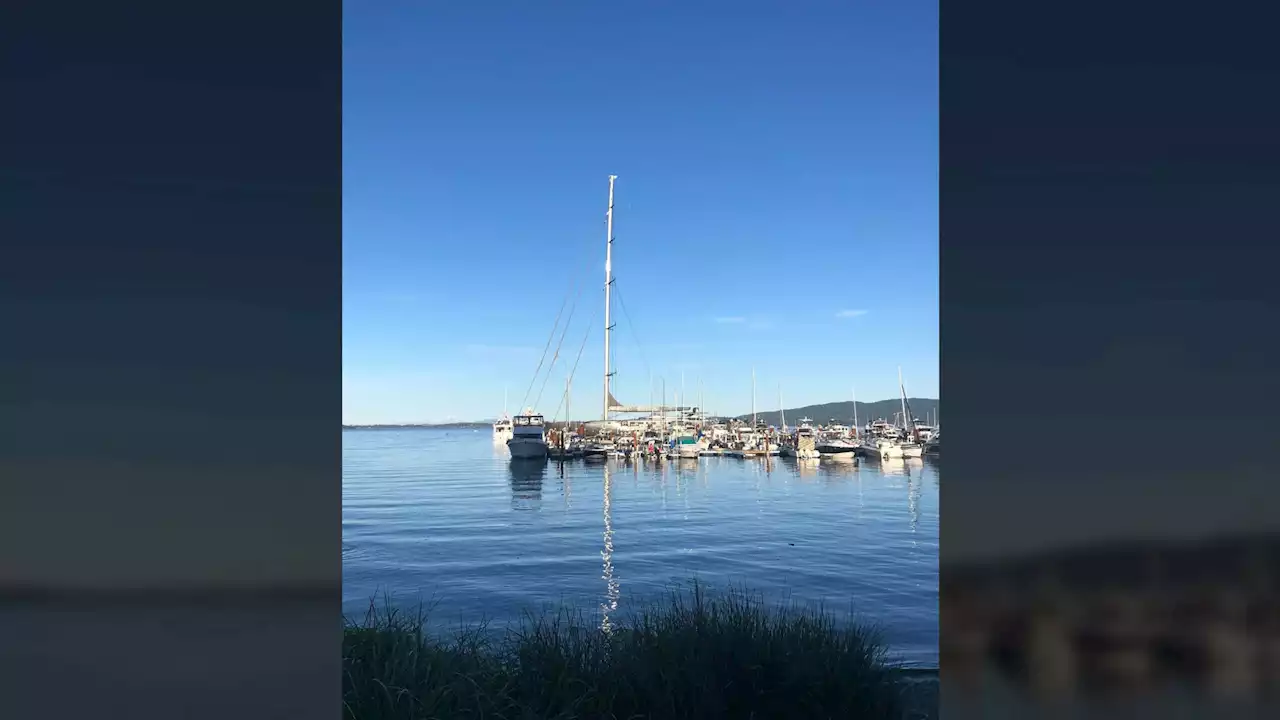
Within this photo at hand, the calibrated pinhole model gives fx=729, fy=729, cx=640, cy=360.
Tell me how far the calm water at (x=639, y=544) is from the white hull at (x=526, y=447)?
8.59m

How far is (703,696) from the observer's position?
316 cm

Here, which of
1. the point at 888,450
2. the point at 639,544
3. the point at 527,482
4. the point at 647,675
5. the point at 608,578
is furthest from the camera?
the point at 888,450

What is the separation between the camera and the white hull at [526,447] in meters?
40.2

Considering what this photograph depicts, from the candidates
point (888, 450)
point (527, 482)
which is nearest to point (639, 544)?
point (527, 482)

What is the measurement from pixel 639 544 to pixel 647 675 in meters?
12.9

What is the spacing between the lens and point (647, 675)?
10.6ft

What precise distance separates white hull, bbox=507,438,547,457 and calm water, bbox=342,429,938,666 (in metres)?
8.59

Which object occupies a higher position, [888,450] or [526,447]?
[526,447]

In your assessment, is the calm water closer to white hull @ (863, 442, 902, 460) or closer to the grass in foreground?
the grass in foreground

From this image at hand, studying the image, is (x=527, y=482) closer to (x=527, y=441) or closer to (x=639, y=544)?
(x=527, y=441)

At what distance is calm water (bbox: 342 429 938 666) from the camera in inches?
408
